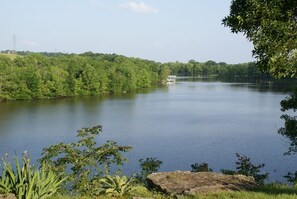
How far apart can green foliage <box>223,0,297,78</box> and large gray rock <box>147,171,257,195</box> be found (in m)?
2.62

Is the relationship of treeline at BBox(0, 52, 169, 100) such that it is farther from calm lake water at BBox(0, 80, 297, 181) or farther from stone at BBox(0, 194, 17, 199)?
stone at BBox(0, 194, 17, 199)

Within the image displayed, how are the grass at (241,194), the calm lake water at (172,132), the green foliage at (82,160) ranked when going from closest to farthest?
1. the grass at (241,194)
2. the green foliage at (82,160)
3. the calm lake water at (172,132)

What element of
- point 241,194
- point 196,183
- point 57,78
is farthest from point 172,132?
point 57,78

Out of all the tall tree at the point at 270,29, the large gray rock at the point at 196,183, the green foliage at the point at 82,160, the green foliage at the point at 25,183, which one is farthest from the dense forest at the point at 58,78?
the tall tree at the point at 270,29

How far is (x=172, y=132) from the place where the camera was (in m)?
36.2

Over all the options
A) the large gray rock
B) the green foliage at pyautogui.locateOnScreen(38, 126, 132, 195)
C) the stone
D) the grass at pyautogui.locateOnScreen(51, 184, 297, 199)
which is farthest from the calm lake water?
the stone

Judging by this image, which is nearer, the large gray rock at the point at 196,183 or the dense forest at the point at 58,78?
the large gray rock at the point at 196,183

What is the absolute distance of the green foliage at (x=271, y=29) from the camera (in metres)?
6.74

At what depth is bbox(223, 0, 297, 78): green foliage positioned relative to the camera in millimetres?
6742

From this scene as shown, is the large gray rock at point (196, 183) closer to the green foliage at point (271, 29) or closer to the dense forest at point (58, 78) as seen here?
the green foliage at point (271, 29)

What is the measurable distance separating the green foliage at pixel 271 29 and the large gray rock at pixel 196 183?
8.60ft

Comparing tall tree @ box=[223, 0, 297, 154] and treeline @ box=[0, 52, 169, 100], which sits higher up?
tall tree @ box=[223, 0, 297, 154]

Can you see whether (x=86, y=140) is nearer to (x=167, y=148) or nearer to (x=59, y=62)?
(x=167, y=148)

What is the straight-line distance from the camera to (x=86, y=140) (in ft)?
34.6
